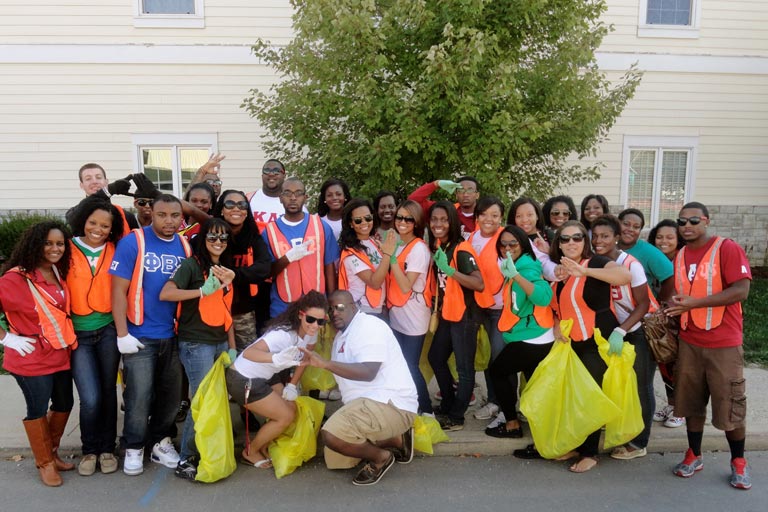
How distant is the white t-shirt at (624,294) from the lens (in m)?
3.76

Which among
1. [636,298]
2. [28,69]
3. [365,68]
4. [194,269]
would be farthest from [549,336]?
[28,69]

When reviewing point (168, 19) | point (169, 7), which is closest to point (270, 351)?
point (168, 19)

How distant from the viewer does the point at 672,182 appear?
10.8 m

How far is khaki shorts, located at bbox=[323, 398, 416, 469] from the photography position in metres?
3.60

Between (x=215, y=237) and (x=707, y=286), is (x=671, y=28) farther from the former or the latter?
(x=215, y=237)

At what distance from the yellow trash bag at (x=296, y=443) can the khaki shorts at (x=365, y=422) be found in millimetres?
346

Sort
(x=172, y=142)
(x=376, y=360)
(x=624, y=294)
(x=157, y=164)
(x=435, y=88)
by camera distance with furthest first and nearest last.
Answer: (x=157, y=164) < (x=172, y=142) < (x=435, y=88) < (x=624, y=294) < (x=376, y=360)

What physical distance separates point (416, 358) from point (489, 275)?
35.5 inches

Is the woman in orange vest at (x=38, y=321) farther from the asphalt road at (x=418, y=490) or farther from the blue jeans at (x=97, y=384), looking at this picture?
the asphalt road at (x=418, y=490)

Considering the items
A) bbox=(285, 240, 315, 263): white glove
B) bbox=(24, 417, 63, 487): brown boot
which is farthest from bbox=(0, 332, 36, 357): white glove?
bbox=(285, 240, 315, 263): white glove

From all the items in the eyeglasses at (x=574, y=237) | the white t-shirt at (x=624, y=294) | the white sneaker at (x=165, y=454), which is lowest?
the white sneaker at (x=165, y=454)

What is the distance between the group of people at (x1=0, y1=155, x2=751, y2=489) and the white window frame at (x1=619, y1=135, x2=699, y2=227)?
269 inches

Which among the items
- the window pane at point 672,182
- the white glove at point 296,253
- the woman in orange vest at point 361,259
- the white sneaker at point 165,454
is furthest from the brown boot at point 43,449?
the window pane at point 672,182

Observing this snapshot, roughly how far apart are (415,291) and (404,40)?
3.18 metres
